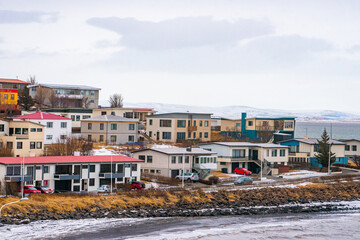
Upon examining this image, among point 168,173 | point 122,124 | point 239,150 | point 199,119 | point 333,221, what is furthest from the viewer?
point 199,119

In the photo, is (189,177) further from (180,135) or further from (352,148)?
(352,148)

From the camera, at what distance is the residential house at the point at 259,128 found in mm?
94750

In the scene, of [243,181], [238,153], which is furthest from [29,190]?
[238,153]

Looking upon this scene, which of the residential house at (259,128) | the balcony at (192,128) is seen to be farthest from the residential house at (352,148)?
the balcony at (192,128)

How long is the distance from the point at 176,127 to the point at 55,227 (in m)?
47.6

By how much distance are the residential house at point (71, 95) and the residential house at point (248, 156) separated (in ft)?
132

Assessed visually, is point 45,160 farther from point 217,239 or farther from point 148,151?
point 217,239

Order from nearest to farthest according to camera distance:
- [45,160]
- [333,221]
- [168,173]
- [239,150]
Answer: [333,221] → [45,160] → [168,173] → [239,150]

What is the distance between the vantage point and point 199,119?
8894cm

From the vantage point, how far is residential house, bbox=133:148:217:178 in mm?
60500

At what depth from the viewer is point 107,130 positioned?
78500 millimetres

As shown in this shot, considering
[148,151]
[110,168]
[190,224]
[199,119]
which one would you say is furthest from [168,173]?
[199,119]

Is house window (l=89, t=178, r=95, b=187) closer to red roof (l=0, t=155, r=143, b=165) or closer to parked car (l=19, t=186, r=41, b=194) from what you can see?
red roof (l=0, t=155, r=143, b=165)

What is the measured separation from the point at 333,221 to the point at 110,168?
20471 millimetres
